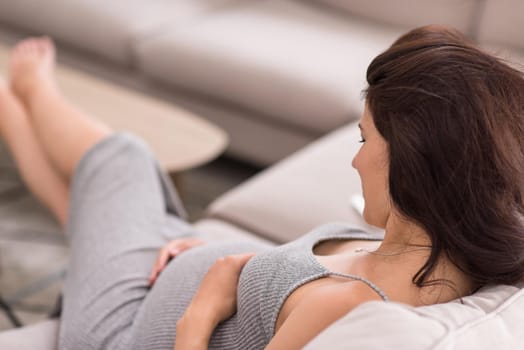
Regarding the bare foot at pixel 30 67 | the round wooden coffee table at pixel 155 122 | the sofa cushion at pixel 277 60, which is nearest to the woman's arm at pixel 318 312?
the round wooden coffee table at pixel 155 122

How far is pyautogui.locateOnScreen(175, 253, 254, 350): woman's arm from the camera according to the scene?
1169mm

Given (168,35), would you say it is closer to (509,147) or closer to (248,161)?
(248,161)

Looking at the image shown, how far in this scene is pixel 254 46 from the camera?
8.84 ft

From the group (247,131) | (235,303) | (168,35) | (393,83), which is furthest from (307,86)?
(393,83)

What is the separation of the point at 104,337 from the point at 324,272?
0.46 metres

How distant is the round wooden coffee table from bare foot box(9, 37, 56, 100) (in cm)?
18

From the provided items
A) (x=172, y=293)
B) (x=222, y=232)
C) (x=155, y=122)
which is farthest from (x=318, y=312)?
(x=155, y=122)

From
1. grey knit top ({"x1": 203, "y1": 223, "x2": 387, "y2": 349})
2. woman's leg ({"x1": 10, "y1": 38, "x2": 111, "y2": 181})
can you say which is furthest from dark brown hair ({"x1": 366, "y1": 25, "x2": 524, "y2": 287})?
woman's leg ({"x1": 10, "y1": 38, "x2": 111, "y2": 181})

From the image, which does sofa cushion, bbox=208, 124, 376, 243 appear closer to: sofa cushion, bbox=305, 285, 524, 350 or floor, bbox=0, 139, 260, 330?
floor, bbox=0, 139, 260, 330

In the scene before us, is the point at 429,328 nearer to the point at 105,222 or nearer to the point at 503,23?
the point at 105,222

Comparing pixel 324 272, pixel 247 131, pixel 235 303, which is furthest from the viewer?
pixel 247 131

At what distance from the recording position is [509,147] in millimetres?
914

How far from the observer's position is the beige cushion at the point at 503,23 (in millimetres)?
2629

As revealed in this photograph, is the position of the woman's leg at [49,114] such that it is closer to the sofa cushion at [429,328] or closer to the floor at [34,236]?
the floor at [34,236]
